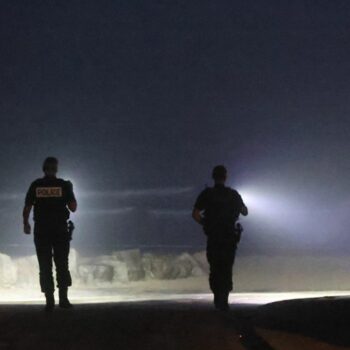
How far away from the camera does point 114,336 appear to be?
636 cm

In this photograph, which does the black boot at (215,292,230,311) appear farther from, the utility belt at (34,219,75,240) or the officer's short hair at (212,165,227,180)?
the utility belt at (34,219,75,240)

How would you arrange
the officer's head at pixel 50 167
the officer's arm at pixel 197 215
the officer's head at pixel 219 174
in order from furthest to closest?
the officer's arm at pixel 197 215, the officer's head at pixel 219 174, the officer's head at pixel 50 167

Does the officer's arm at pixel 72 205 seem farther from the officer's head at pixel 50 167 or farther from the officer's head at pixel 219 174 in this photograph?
the officer's head at pixel 219 174

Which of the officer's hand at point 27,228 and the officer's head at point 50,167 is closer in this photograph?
the officer's hand at point 27,228

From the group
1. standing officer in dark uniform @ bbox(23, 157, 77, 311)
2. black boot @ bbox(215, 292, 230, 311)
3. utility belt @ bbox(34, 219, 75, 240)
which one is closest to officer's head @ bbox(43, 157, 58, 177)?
standing officer in dark uniform @ bbox(23, 157, 77, 311)

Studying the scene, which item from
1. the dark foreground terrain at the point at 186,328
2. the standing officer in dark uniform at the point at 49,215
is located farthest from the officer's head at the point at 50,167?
the dark foreground terrain at the point at 186,328

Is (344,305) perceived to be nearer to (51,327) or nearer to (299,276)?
(51,327)

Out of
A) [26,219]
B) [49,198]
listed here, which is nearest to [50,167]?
[49,198]

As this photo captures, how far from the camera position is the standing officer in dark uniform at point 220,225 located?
29.5 feet

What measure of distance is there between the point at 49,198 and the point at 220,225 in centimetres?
179

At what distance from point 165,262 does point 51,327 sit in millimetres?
33789

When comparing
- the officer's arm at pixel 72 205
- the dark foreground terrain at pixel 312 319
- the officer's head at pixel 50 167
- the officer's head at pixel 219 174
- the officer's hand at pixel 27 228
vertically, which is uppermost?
the officer's head at pixel 50 167

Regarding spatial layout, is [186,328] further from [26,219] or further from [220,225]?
[26,219]

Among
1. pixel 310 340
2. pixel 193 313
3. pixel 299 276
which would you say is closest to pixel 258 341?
pixel 310 340
